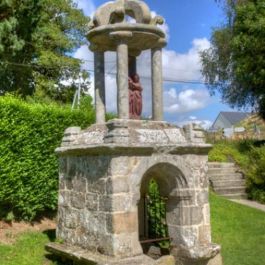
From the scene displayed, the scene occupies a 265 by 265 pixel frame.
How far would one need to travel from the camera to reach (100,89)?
8594mm

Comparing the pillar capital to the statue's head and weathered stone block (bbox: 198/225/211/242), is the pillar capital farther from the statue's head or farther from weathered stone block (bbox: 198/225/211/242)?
weathered stone block (bbox: 198/225/211/242)

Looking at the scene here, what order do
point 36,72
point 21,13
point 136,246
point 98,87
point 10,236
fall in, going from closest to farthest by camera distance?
point 136,246
point 98,87
point 10,236
point 21,13
point 36,72

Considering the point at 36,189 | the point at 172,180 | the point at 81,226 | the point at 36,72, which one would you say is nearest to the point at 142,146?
the point at 172,180

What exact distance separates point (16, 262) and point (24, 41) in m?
9.76

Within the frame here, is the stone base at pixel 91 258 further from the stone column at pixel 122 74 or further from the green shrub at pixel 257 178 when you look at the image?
the green shrub at pixel 257 178

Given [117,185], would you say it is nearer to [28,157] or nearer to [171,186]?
[171,186]

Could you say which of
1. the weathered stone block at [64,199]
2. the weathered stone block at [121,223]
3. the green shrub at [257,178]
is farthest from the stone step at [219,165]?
the weathered stone block at [121,223]

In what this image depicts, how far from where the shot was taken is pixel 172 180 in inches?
310

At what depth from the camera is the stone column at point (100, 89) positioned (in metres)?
8.51

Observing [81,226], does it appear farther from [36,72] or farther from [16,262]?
[36,72]

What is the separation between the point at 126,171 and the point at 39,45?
1214 cm

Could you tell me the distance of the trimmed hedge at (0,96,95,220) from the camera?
9430 mm

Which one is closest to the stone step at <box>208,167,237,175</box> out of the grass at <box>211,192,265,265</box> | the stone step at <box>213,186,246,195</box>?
the stone step at <box>213,186,246,195</box>

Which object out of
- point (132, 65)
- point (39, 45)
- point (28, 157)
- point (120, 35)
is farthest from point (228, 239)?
point (39, 45)
